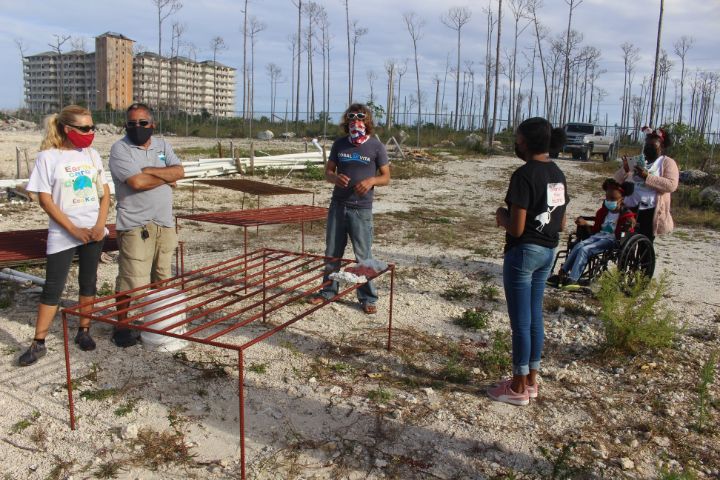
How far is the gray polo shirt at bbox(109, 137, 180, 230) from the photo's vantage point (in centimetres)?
368

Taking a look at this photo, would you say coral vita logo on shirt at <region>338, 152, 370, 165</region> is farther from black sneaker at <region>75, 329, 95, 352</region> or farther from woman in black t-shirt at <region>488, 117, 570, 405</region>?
black sneaker at <region>75, 329, 95, 352</region>

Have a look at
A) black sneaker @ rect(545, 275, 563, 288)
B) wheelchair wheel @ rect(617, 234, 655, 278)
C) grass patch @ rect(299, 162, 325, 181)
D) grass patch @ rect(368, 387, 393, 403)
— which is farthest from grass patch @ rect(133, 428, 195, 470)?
grass patch @ rect(299, 162, 325, 181)

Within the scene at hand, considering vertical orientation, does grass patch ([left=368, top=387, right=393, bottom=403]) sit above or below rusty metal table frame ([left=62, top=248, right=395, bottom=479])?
below

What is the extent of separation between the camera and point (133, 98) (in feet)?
256

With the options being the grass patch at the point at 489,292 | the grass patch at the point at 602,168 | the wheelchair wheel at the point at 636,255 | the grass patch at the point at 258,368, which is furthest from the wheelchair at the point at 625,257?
the grass patch at the point at 602,168

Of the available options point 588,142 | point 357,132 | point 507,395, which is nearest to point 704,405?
point 507,395

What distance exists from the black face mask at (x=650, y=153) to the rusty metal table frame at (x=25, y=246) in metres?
Answer: 4.55

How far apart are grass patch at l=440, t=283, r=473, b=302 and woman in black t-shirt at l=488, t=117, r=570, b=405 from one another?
1.99 metres

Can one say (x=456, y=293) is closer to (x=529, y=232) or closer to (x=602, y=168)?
(x=529, y=232)

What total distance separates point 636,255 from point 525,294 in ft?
8.92

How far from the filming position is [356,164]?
455 centimetres

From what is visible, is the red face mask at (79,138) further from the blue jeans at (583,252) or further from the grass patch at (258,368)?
the blue jeans at (583,252)

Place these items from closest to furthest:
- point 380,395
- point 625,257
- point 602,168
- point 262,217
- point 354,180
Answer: point 380,395 → point 354,180 → point 625,257 → point 262,217 → point 602,168

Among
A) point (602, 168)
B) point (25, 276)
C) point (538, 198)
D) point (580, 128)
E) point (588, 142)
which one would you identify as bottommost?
point (25, 276)
